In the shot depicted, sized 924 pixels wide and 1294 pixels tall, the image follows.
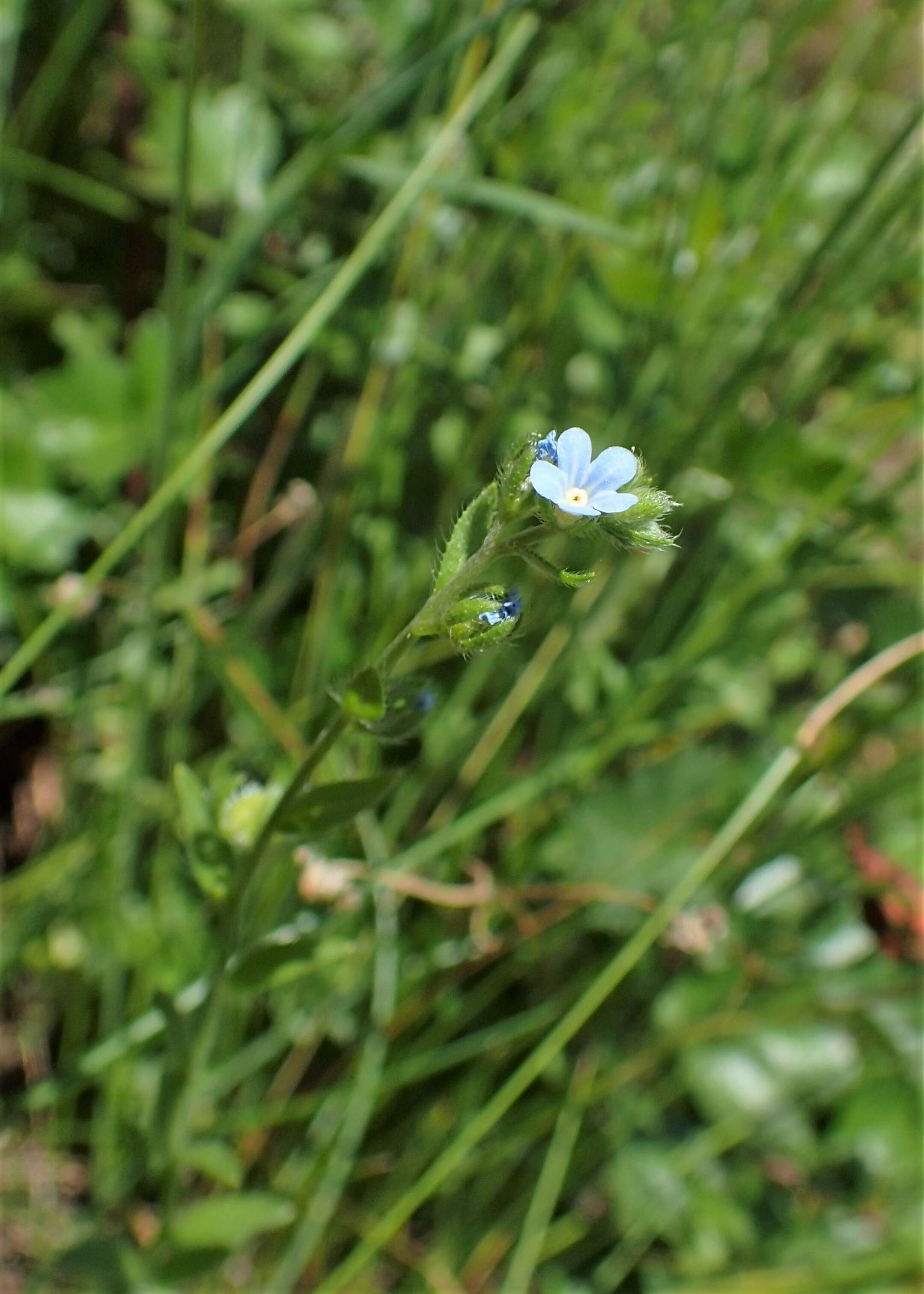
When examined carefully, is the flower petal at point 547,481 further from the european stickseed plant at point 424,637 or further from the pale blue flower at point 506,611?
the pale blue flower at point 506,611

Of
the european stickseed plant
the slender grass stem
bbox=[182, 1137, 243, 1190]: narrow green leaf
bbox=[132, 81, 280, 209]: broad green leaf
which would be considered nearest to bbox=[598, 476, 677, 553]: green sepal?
the european stickseed plant

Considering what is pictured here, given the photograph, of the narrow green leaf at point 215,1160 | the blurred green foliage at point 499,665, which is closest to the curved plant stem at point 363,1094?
the blurred green foliage at point 499,665

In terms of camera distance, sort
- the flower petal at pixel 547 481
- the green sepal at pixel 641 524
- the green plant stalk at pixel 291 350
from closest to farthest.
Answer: the flower petal at pixel 547 481
the green sepal at pixel 641 524
the green plant stalk at pixel 291 350

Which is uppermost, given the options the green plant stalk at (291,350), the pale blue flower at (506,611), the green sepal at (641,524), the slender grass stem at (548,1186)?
the green plant stalk at (291,350)

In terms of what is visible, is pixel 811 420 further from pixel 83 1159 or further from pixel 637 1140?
pixel 83 1159

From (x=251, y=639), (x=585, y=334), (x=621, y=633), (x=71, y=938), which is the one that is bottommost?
(x=71, y=938)

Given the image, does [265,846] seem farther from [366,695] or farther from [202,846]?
[366,695]

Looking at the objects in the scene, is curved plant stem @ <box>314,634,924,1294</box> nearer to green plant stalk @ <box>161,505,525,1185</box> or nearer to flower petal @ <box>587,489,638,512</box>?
green plant stalk @ <box>161,505,525,1185</box>

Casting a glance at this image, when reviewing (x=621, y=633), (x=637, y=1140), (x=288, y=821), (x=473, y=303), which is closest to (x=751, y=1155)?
(x=637, y=1140)
